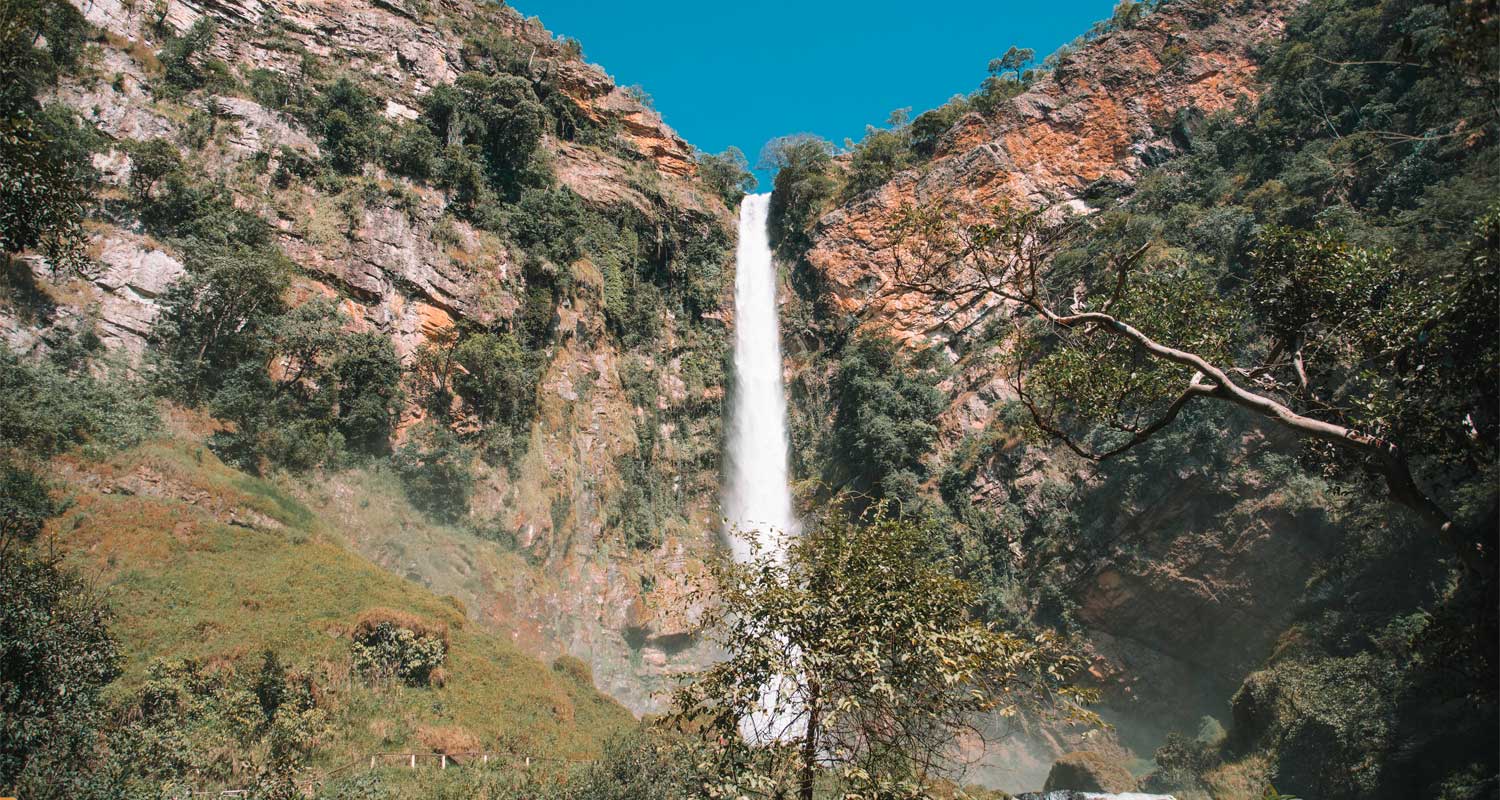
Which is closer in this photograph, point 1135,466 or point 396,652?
point 396,652

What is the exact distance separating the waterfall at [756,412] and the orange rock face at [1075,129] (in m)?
4.60

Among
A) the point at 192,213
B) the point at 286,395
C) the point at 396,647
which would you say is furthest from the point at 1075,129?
the point at 396,647

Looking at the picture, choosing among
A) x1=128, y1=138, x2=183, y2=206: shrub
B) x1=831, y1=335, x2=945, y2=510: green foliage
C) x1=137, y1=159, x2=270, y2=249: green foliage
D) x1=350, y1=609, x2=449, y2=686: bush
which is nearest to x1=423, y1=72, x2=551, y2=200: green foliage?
x1=137, y1=159, x2=270, y2=249: green foliage

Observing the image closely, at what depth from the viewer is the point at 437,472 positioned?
26.9 m

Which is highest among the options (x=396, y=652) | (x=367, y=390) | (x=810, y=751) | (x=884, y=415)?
(x=884, y=415)

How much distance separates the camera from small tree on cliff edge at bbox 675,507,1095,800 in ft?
25.0

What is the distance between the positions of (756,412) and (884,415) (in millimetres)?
8714

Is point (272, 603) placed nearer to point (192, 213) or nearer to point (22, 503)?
point (22, 503)

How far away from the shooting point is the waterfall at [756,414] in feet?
126

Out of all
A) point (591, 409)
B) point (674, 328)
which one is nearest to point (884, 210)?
point (674, 328)

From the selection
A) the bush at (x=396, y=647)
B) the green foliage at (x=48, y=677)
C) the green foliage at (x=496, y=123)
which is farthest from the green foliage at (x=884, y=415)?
the green foliage at (x=48, y=677)

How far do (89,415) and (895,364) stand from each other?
1196 inches

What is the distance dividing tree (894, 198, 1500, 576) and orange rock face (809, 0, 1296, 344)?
97.8 feet

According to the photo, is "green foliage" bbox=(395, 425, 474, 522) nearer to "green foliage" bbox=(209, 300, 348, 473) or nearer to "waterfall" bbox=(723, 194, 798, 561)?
"green foliage" bbox=(209, 300, 348, 473)
